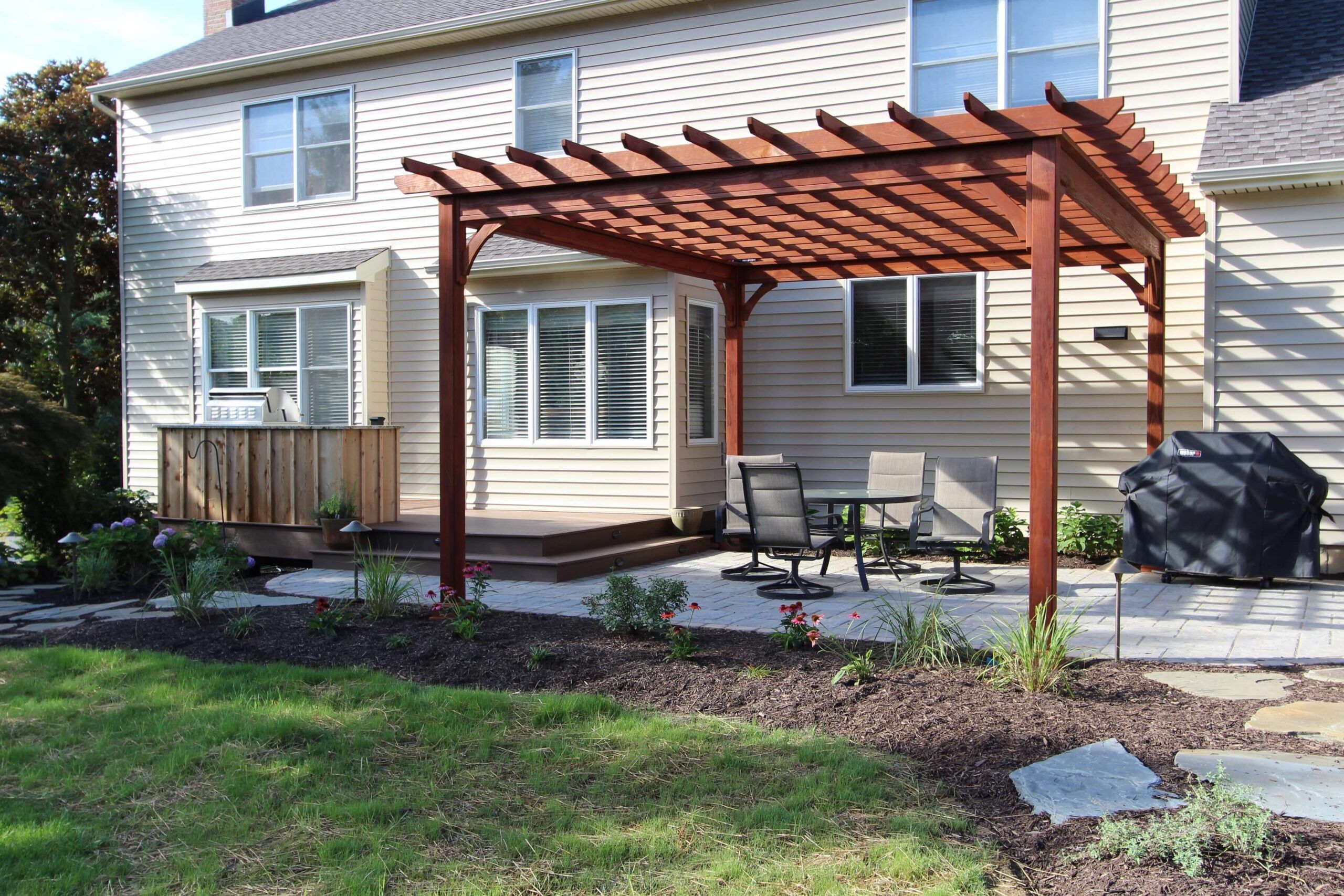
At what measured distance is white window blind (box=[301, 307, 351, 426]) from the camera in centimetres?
1252

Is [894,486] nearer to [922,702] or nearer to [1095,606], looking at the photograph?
[1095,606]

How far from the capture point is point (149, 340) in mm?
14461

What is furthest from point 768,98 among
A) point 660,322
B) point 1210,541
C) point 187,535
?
point 187,535

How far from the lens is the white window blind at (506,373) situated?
11586 mm

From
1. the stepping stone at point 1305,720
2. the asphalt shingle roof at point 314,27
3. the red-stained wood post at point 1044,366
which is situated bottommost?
the stepping stone at point 1305,720

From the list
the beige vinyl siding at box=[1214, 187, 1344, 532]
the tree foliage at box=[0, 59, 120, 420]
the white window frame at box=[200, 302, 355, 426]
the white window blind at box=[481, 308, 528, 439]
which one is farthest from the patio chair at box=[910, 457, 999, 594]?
the tree foliage at box=[0, 59, 120, 420]

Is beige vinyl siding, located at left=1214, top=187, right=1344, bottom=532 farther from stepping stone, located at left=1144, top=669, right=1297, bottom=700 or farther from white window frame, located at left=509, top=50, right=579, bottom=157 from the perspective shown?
white window frame, located at left=509, top=50, right=579, bottom=157

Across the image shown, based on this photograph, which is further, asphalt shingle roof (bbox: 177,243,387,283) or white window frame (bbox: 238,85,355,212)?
white window frame (bbox: 238,85,355,212)

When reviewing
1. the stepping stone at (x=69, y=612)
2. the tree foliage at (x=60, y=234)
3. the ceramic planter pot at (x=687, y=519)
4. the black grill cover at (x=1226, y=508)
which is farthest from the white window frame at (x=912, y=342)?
the tree foliage at (x=60, y=234)

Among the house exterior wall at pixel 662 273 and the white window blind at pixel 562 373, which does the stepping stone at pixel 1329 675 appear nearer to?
the house exterior wall at pixel 662 273

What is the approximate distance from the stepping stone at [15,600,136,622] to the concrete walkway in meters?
1.16

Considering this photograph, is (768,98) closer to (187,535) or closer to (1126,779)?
(187,535)

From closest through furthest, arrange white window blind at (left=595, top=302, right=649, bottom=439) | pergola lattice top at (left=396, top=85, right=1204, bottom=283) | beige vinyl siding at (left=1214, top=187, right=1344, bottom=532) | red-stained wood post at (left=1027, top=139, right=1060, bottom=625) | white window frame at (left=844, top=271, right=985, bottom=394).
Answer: red-stained wood post at (left=1027, top=139, right=1060, bottom=625) → pergola lattice top at (left=396, top=85, right=1204, bottom=283) → beige vinyl siding at (left=1214, top=187, right=1344, bottom=532) → white window frame at (left=844, top=271, right=985, bottom=394) → white window blind at (left=595, top=302, right=649, bottom=439)

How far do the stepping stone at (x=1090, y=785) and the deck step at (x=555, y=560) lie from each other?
5.24 m
